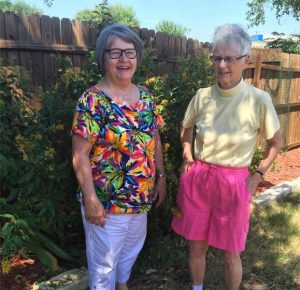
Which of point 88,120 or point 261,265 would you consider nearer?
point 88,120

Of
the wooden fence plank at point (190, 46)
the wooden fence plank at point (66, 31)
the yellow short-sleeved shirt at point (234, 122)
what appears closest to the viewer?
the yellow short-sleeved shirt at point (234, 122)

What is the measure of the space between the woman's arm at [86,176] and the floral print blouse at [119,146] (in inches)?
2.2

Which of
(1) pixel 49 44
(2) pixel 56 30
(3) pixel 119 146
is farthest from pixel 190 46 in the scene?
(3) pixel 119 146

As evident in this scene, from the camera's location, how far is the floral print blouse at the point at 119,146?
2.23 metres

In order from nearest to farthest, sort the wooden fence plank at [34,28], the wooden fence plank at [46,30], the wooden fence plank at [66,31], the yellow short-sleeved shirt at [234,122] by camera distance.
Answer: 1. the yellow short-sleeved shirt at [234,122]
2. the wooden fence plank at [34,28]
3. the wooden fence plank at [46,30]
4. the wooden fence plank at [66,31]

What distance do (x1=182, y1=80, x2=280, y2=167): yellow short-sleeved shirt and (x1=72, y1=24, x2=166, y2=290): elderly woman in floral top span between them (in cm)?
35

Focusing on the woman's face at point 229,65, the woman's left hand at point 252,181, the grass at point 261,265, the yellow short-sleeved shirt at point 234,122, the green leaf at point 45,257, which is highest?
the woman's face at point 229,65

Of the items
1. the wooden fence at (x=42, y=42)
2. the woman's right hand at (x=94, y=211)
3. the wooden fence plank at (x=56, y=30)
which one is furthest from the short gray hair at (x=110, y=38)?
the wooden fence plank at (x=56, y=30)

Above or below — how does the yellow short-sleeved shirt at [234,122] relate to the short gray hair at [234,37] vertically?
below

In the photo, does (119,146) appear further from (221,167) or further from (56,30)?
(56,30)

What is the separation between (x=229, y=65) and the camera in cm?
244

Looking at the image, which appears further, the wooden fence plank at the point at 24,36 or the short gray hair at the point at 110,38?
the wooden fence plank at the point at 24,36

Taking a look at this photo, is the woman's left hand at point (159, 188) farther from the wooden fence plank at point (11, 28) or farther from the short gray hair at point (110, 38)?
the wooden fence plank at point (11, 28)

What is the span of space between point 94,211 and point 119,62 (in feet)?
2.77
